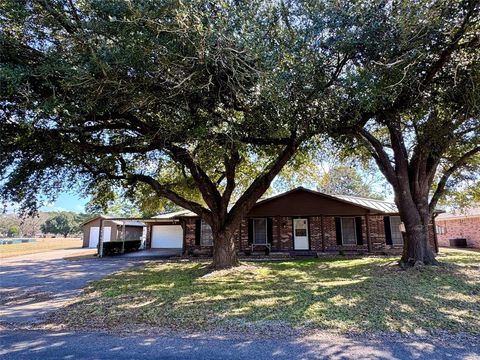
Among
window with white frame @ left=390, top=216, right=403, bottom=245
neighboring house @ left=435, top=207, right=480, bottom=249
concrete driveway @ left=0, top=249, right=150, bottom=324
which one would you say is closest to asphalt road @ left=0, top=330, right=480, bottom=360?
concrete driveway @ left=0, top=249, right=150, bottom=324

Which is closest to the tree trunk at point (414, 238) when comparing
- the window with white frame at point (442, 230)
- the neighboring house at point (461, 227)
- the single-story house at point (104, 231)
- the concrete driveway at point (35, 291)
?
the concrete driveway at point (35, 291)

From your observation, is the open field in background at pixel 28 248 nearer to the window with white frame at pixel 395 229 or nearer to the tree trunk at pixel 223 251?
the tree trunk at pixel 223 251

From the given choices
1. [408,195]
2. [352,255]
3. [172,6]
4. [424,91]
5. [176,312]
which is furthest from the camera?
[352,255]

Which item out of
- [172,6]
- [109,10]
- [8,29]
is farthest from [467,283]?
[8,29]

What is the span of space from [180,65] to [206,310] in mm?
4942

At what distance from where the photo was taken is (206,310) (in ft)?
20.2

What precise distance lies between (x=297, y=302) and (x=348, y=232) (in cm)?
1252

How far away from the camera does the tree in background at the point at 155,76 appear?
230 inches

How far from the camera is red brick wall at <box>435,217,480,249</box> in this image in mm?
21797

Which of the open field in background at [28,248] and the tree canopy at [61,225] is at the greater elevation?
the tree canopy at [61,225]

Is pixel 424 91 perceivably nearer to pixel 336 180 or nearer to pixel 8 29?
pixel 8 29

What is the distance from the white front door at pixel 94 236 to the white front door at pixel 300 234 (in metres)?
21.4

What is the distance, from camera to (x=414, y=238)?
10453mm

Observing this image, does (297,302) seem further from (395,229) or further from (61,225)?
A: (61,225)
